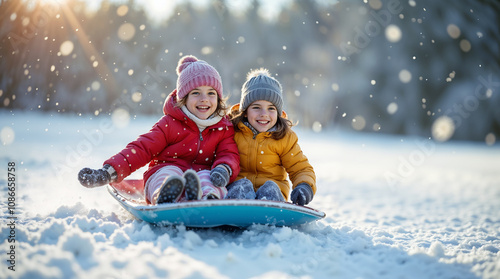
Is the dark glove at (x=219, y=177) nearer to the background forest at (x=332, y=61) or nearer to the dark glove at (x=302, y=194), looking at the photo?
the dark glove at (x=302, y=194)

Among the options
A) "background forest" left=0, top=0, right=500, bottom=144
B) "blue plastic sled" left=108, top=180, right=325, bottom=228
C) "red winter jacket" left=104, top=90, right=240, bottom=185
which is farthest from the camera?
"background forest" left=0, top=0, right=500, bottom=144

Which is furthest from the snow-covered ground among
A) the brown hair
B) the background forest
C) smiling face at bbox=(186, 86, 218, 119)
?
the background forest

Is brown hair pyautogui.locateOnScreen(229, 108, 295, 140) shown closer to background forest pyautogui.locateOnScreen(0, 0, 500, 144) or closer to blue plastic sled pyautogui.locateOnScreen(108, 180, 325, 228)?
blue plastic sled pyautogui.locateOnScreen(108, 180, 325, 228)

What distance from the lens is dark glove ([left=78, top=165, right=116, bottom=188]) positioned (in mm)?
2025

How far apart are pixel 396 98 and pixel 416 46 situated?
3.38 metres

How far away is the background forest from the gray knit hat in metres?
13.7

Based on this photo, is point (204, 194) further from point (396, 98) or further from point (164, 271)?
point (396, 98)

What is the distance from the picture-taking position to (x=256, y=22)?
22.3 metres

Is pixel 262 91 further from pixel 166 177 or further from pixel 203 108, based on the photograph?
pixel 166 177

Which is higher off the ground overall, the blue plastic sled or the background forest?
the background forest

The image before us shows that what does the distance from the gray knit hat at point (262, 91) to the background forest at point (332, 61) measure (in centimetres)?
1367

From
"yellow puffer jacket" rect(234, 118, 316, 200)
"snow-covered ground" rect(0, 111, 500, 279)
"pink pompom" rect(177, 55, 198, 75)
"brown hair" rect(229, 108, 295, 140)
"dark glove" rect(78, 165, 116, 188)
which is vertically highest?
"pink pompom" rect(177, 55, 198, 75)

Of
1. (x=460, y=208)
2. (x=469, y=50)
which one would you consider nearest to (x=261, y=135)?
(x=460, y=208)

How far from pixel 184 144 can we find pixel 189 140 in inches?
1.8
